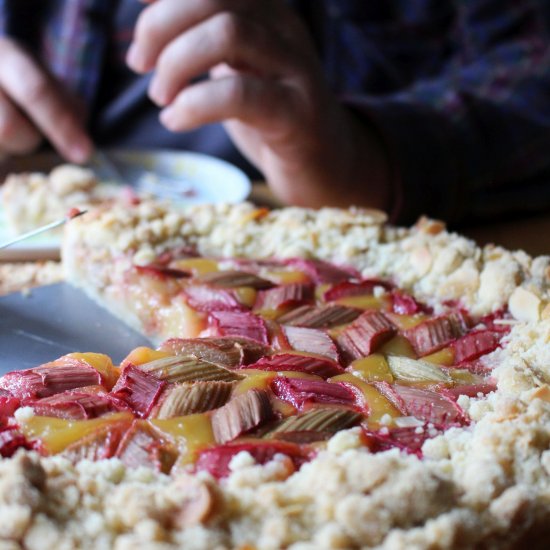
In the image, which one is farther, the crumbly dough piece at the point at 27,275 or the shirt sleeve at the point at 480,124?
the shirt sleeve at the point at 480,124

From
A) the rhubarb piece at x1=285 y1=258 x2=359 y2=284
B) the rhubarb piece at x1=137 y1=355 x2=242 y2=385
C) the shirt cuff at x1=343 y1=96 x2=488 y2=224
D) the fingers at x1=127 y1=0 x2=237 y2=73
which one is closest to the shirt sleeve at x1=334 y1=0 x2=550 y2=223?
the shirt cuff at x1=343 y1=96 x2=488 y2=224

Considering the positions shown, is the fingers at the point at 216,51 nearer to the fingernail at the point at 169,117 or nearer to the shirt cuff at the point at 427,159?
the fingernail at the point at 169,117

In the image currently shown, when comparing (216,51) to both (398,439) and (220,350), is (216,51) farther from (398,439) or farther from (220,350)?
(398,439)

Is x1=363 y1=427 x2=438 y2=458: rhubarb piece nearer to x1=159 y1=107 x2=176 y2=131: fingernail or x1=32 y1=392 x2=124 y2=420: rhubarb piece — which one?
x1=32 y1=392 x2=124 y2=420: rhubarb piece

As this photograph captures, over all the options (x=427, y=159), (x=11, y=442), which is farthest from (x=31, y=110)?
(x=11, y=442)

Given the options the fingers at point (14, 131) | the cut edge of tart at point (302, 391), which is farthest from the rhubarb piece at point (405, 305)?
the fingers at point (14, 131)
